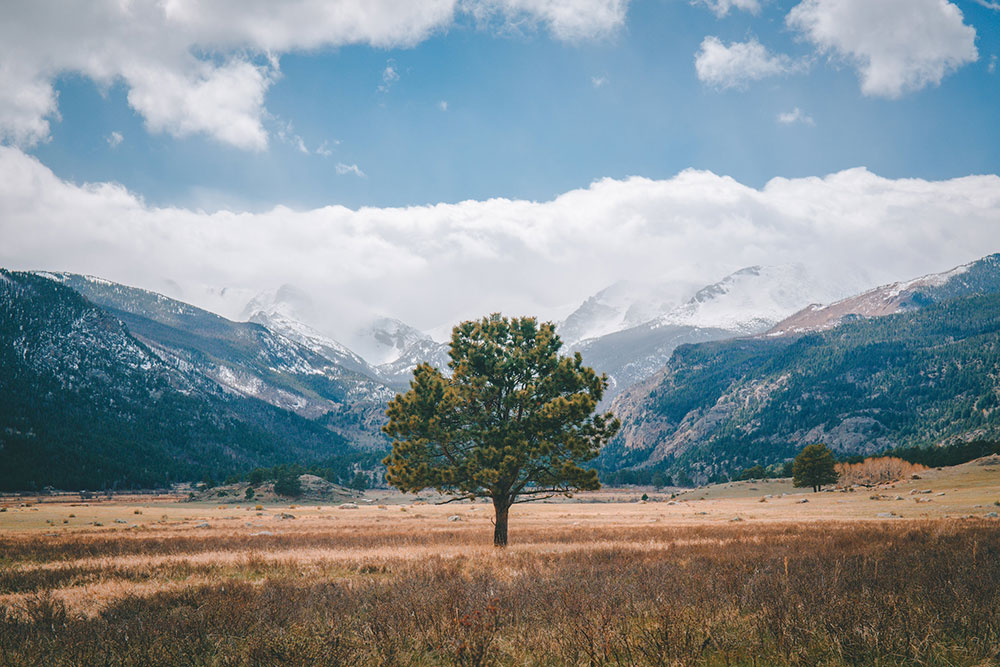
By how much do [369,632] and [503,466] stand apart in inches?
684

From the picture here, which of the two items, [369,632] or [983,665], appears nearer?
[983,665]

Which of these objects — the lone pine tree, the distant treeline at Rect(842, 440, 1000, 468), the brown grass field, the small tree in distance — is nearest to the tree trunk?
the lone pine tree

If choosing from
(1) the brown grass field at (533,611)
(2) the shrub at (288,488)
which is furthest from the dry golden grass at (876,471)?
(1) the brown grass field at (533,611)

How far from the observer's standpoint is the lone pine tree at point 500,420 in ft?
86.6

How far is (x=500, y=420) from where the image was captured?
27.7 meters

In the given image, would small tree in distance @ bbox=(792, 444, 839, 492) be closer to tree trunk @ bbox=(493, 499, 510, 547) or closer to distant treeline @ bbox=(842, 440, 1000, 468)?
distant treeline @ bbox=(842, 440, 1000, 468)

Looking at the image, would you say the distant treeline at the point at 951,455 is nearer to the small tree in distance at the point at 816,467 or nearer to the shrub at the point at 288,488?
the small tree in distance at the point at 816,467

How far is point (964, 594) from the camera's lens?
9.68 m

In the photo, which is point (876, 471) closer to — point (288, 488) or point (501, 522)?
point (501, 522)

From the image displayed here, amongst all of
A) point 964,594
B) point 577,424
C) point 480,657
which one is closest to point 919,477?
point 577,424

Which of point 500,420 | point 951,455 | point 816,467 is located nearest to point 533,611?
point 500,420

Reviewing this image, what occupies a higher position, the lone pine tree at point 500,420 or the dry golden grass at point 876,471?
the lone pine tree at point 500,420

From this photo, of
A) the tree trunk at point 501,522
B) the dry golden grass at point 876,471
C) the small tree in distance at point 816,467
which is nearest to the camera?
the tree trunk at point 501,522

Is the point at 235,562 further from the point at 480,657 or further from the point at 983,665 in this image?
the point at 983,665
